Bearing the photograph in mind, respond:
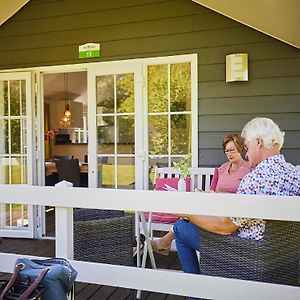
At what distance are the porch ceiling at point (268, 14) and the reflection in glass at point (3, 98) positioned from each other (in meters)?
2.42

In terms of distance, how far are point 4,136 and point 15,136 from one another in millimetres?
164

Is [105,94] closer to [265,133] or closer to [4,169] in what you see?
[4,169]

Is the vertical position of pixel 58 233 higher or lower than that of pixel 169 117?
lower

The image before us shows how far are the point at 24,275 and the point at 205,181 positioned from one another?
7.61 ft

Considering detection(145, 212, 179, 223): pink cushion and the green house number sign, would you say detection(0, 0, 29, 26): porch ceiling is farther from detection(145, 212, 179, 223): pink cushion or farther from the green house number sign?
detection(145, 212, 179, 223): pink cushion

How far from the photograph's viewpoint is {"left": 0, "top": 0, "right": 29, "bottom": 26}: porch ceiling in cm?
405

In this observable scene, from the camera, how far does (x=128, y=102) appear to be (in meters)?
3.89

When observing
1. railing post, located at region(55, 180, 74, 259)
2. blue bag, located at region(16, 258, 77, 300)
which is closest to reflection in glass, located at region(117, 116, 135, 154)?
railing post, located at region(55, 180, 74, 259)

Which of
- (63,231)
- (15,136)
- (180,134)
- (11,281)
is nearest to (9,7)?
(15,136)

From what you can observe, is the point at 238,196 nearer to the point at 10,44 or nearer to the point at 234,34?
the point at 234,34

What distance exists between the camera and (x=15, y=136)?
434 cm

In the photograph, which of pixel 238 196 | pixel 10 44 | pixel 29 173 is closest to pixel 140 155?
pixel 29 173

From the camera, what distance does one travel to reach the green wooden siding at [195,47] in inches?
133

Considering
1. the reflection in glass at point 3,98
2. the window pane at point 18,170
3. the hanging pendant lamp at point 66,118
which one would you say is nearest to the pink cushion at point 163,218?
the window pane at point 18,170
